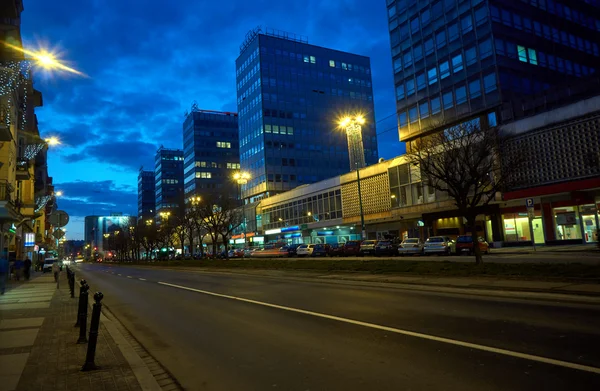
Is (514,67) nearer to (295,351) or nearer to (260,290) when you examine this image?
(260,290)

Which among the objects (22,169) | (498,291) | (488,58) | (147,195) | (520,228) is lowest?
(498,291)

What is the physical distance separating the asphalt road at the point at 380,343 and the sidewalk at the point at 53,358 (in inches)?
29.9

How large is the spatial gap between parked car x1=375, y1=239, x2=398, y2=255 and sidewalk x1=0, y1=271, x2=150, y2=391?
102ft

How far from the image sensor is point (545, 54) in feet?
152

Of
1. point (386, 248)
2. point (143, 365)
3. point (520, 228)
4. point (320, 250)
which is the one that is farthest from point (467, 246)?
point (143, 365)

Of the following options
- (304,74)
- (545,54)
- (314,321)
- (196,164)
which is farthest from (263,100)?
(314,321)

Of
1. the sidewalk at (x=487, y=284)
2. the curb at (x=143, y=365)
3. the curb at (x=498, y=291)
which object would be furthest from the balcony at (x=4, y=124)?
the curb at (x=498, y=291)

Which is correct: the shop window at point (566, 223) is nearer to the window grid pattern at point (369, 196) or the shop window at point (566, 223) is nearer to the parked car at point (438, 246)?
the parked car at point (438, 246)

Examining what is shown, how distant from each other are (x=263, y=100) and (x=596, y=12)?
58568 millimetres

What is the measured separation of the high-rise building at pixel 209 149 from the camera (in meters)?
127

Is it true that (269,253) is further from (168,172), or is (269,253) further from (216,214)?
(168,172)

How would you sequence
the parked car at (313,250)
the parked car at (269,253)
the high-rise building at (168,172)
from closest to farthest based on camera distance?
the parked car at (313,250) → the parked car at (269,253) → the high-rise building at (168,172)

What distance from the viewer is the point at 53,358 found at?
6.65 metres

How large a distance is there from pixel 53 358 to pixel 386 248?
112 feet
